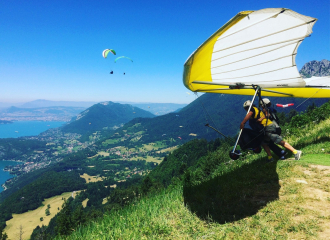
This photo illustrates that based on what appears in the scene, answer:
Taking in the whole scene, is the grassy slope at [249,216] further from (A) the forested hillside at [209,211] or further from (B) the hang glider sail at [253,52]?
(B) the hang glider sail at [253,52]

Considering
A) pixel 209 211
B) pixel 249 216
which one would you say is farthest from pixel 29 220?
pixel 249 216

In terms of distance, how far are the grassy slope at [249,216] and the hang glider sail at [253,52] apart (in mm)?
2567

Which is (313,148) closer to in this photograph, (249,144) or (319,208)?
(249,144)

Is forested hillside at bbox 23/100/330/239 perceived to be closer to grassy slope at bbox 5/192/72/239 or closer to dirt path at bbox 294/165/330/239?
dirt path at bbox 294/165/330/239

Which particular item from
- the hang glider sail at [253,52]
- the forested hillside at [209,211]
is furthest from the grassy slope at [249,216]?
the hang glider sail at [253,52]

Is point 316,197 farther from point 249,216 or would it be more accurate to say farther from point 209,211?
point 209,211

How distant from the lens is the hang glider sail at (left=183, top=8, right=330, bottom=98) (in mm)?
3193

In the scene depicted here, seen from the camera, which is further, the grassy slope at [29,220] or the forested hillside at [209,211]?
the grassy slope at [29,220]

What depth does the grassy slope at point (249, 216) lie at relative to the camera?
2615mm

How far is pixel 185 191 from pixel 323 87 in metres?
6.70

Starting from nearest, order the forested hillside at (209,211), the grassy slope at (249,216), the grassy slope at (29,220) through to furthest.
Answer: the grassy slope at (249,216) → the forested hillside at (209,211) → the grassy slope at (29,220)

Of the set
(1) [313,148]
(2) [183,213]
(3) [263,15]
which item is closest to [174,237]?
(2) [183,213]

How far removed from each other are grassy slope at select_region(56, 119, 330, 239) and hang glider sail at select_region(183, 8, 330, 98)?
257 cm

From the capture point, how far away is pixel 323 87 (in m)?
6.22
